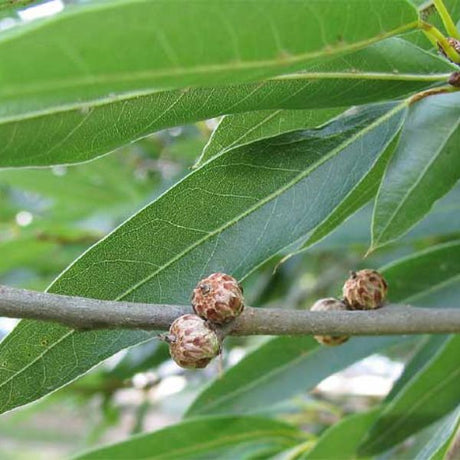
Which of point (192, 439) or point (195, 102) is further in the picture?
point (192, 439)

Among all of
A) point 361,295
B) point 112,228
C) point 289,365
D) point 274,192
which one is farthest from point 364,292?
point 112,228

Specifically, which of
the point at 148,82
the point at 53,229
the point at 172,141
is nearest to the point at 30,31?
the point at 148,82

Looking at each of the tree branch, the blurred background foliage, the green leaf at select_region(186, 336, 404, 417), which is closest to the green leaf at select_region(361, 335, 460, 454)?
the green leaf at select_region(186, 336, 404, 417)

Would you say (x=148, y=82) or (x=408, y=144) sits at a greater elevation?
(x=408, y=144)

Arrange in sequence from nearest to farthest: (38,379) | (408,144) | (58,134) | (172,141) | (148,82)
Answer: (148,82)
(58,134)
(38,379)
(408,144)
(172,141)

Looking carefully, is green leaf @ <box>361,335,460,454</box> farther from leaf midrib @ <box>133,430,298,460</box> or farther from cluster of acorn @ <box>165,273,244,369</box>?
cluster of acorn @ <box>165,273,244,369</box>

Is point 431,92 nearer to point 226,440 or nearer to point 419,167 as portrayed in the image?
point 419,167

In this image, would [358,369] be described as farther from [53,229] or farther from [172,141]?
[53,229]
